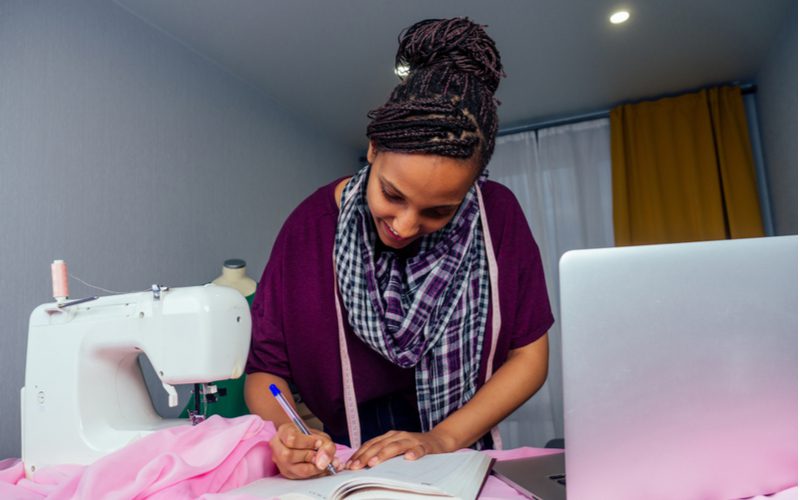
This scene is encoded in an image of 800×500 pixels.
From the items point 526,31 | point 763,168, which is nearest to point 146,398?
point 526,31

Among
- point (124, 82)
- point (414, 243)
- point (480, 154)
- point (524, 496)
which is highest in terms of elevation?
point (124, 82)

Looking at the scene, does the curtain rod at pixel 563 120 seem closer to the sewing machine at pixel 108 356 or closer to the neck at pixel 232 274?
the neck at pixel 232 274

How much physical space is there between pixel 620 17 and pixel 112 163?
7.02 ft

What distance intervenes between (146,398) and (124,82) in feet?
5.06

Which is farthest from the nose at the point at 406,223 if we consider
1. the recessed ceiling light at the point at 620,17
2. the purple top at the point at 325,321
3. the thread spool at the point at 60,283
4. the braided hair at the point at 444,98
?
the recessed ceiling light at the point at 620,17

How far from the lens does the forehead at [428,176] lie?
836mm

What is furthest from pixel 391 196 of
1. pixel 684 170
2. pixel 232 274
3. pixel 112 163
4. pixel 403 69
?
pixel 684 170

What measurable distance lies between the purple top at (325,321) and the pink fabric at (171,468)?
299mm

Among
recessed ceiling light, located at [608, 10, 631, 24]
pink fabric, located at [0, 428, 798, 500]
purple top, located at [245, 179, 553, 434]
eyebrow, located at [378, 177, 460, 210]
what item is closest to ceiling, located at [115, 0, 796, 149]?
recessed ceiling light, located at [608, 10, 631, 24]

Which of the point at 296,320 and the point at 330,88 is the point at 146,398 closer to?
the point at 296,320

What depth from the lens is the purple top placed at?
3.47 ft

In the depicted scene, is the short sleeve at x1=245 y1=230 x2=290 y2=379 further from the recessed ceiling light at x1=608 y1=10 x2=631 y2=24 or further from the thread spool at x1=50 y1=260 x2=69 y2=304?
the recessed ceiling light at x1=608 y1=10 x2=631 y2=24

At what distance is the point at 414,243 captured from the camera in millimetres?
1103

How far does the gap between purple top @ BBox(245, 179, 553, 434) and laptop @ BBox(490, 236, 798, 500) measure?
547 mm
